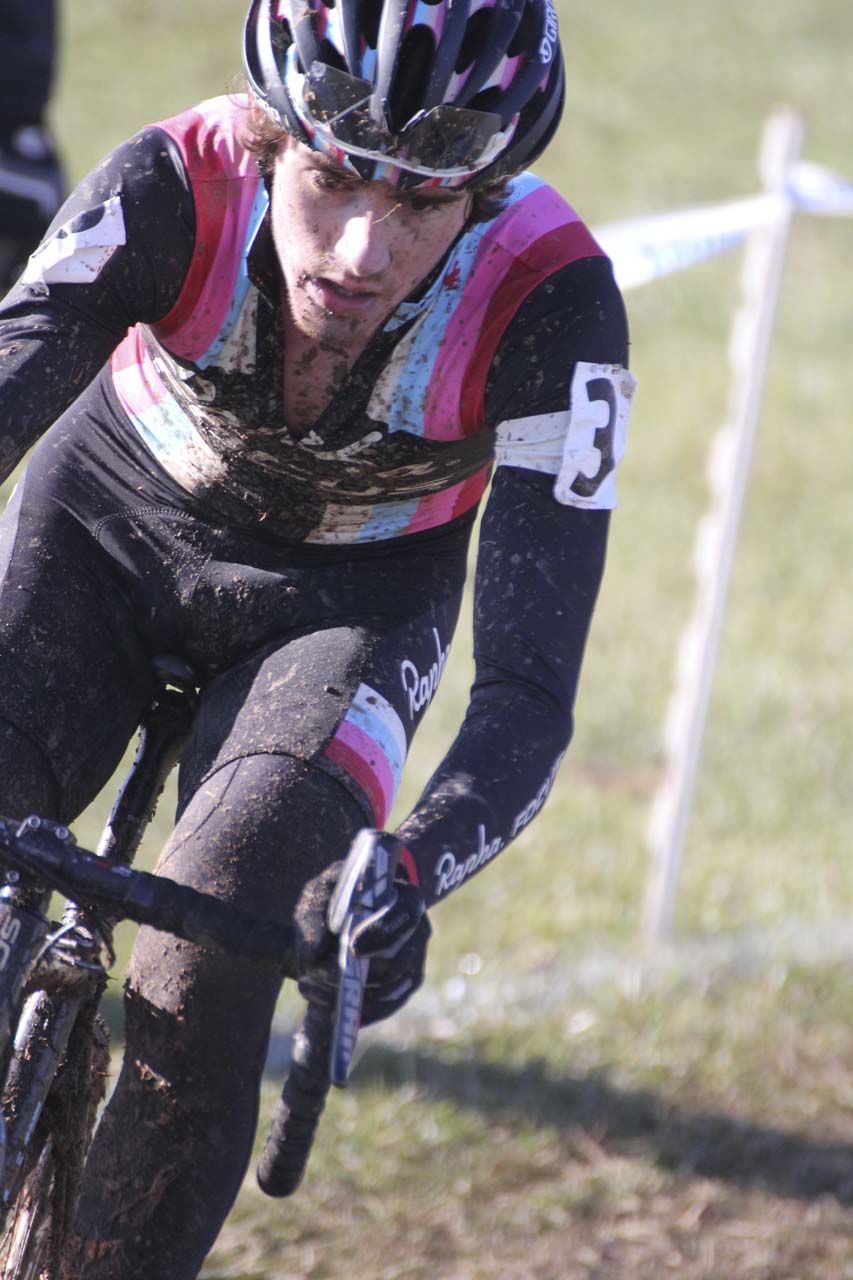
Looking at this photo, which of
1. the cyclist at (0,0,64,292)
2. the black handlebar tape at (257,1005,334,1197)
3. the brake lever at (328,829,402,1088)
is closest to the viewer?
the brake lever at (328,829,402,1088)

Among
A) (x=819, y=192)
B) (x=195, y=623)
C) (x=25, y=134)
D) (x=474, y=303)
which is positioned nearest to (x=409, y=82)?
(x=474, y=303)

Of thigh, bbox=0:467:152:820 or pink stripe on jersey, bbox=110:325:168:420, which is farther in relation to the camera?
pink stripe on jersey, bbox=110:325:168:420

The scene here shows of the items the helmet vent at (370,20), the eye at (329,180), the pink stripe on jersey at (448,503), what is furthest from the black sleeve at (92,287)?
the pink stripe on jersey at (448,503)

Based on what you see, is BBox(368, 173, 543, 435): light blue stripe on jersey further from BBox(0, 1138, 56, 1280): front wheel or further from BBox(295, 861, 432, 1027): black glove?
BBox(0, 1138, 56, 1280): front wheel

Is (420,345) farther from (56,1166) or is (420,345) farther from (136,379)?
(56,1166)

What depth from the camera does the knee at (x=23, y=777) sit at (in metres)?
2.53

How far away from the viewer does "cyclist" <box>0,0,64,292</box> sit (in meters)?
6.93

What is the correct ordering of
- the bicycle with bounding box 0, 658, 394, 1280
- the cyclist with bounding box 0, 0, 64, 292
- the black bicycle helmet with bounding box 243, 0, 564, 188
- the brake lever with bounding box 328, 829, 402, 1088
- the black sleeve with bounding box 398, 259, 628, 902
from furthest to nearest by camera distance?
1. the cyclist with bounding box 0, 0, 64, 292
2. the black bicycle helmet with bounding box 243, 0, 564, 188
3. the black sleeve with bounding box 398, 259, 628, 902
4. the bicycle with bounding box 0, 658, 394, 1280
5. the brake lever with bounding box 328, 829, 402, 1088

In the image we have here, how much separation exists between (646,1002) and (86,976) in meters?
3.10

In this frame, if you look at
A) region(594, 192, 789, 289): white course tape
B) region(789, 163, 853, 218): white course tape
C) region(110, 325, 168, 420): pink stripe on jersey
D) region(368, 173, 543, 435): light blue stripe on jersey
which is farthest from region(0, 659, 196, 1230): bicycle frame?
region(789, 163, 853, 218): white course tape

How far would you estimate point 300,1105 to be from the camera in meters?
2.16

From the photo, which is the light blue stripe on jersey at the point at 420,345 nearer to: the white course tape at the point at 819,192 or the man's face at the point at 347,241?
the man's face at the point at 347,241

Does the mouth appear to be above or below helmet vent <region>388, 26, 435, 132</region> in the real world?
below

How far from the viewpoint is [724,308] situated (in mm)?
14297
